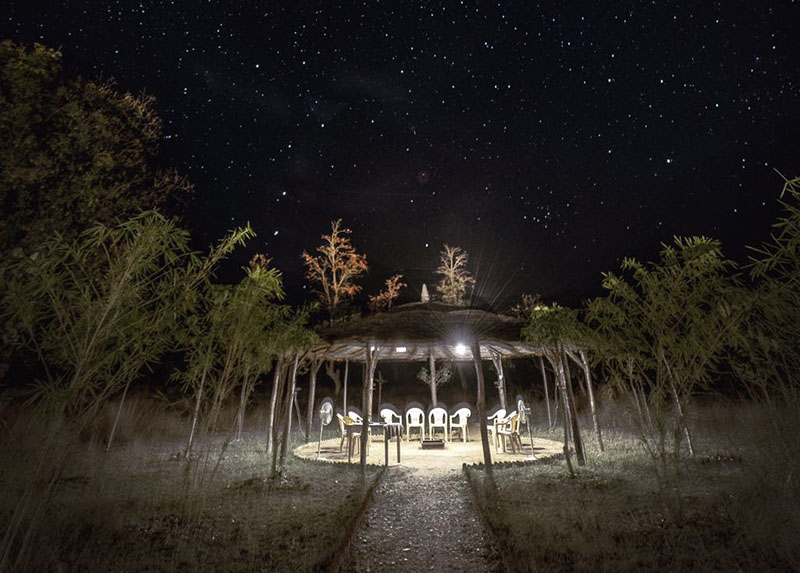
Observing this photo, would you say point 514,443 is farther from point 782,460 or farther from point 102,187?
point 102,187

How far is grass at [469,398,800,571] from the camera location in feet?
11.5

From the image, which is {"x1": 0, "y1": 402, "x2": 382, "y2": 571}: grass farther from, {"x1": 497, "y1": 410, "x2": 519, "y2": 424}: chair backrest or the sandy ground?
{"x1": 497, "y1": 410, "x2": 519, "y2": 424}: chair backrest

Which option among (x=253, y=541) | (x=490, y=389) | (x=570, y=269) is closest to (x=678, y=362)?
(x=253, y=541)

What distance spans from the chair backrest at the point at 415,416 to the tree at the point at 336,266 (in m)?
9.59

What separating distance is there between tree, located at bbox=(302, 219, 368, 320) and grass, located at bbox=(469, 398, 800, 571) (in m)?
14.6

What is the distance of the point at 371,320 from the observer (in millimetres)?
9703

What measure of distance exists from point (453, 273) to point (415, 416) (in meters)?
11.5

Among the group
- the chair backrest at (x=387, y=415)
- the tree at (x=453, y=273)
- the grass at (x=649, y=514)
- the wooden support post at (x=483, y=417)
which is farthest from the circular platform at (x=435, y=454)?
the tree at (x=453, y=273)

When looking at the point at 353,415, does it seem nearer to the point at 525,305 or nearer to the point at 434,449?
the point at 434,449

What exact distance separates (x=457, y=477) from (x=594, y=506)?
2.44 m

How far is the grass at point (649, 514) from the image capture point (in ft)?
11.5

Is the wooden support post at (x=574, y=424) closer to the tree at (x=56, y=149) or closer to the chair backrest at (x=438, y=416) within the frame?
the chair backrest at (x=438, y=416)

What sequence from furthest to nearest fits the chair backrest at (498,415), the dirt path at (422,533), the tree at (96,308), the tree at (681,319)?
the chair backrest at (498,415) < the tree at (681,319) < the dirt path at (422,533) < the tree at (96,308)

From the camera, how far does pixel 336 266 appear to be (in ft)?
68.6
